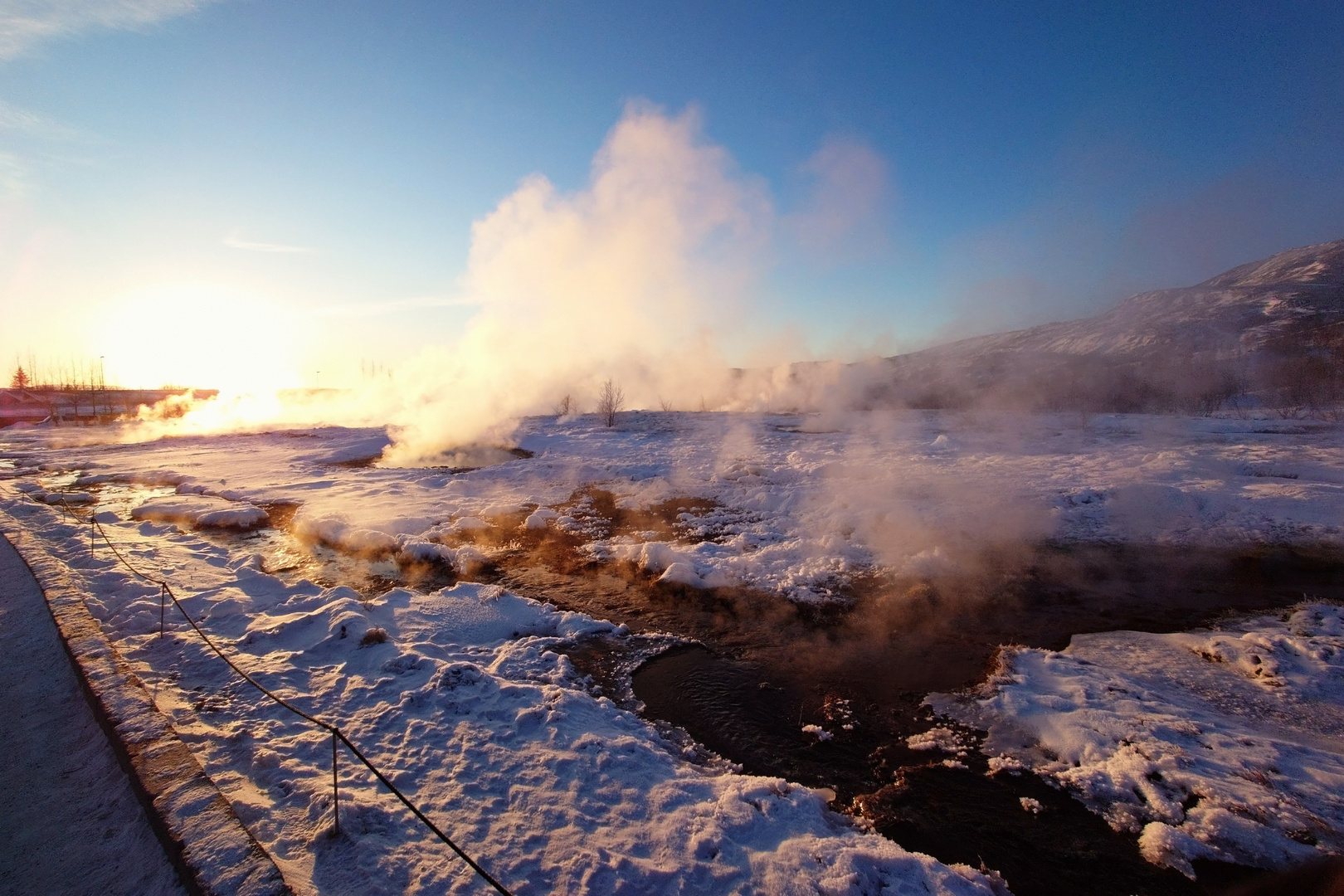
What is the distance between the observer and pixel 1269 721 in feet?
18.5

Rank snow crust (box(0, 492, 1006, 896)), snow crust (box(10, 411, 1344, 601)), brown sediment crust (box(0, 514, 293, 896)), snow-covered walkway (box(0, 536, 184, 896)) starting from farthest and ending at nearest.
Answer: snow crust (box(10, 411, 1344, 601)) < snow crust (box(0, 492, 1006, 896)) < snow-covered walkway (box(0, 536, 184, 896)) < brown sediment crust (box(0, 514, 293, 896))

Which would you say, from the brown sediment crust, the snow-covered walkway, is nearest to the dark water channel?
the brown sediment crust

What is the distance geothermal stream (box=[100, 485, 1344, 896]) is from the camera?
4.36 meters

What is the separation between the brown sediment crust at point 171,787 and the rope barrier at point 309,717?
0.52 m

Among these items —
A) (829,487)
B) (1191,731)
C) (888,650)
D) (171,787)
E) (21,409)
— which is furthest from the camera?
(21,409)

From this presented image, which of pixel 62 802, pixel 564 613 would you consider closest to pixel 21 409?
pixel 564 613

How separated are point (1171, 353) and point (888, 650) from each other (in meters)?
66.7

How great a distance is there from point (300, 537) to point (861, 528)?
12.8 m

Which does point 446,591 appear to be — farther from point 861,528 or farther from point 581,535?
point 861,528

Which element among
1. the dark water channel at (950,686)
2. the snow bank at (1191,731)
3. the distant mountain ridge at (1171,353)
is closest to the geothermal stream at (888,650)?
the dark water channel at (950,686)

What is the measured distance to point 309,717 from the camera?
152 inches

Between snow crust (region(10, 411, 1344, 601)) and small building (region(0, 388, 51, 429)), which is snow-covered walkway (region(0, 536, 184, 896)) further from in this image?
small building (region(0, 388, 51, 429))

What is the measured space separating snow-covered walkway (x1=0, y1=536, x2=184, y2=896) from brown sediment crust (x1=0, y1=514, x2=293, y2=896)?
3.6 inches

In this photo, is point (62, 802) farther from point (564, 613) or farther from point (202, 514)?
point (202, 514)
